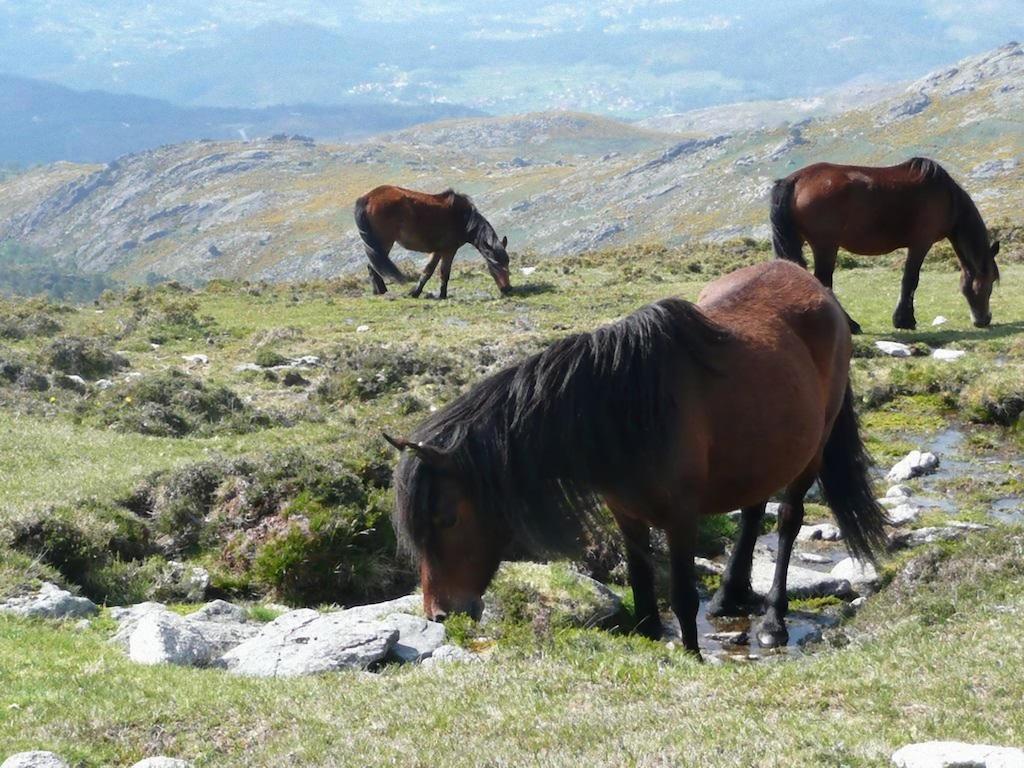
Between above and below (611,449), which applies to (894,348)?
below

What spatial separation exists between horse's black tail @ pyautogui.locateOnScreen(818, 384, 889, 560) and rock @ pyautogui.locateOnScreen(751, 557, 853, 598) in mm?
329

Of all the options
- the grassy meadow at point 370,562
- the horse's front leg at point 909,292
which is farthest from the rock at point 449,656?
the horse's front leg at point 909,292

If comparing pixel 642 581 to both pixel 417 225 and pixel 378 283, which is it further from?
pixel 378 283

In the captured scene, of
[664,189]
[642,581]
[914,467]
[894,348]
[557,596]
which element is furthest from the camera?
[664,189]

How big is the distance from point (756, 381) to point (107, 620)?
540cm

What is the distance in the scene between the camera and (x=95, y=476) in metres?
11.5

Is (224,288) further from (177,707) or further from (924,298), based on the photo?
(177,707)

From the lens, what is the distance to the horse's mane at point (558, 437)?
22.6ft

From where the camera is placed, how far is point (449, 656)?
7.46m

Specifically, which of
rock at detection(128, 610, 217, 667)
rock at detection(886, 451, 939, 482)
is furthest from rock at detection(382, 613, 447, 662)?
rock at detection(886, 451, 939, 482)

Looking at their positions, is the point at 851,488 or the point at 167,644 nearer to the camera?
the point at 167,644

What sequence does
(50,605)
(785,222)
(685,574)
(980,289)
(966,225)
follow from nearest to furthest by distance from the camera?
(685,574), (50,605), (785,222), (980,289), (966,225)

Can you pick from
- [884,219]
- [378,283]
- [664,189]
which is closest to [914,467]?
[884,219]

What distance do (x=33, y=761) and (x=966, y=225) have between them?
1961cm
